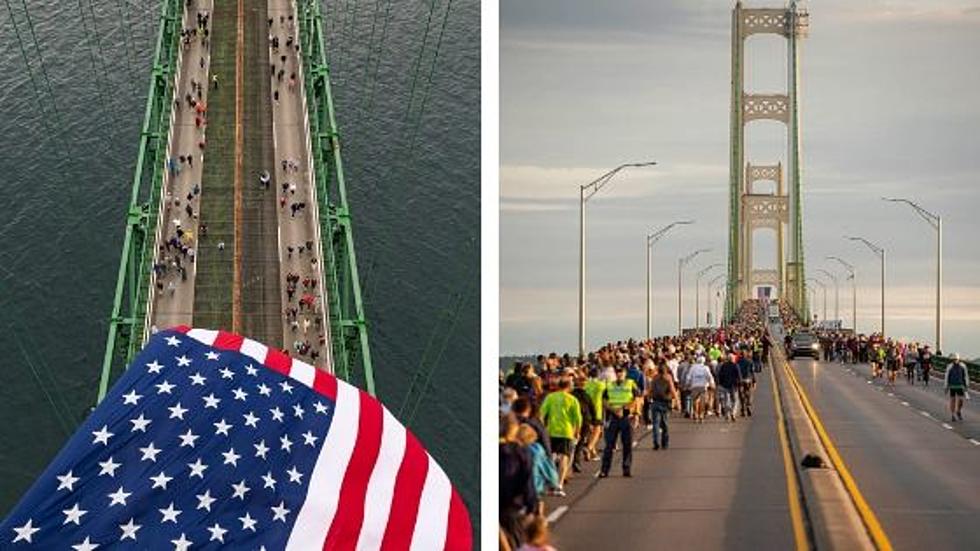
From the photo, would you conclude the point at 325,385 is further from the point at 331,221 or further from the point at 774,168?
the point at 331,221

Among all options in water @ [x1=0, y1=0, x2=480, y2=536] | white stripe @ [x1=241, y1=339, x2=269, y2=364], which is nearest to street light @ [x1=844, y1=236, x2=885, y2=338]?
white stripe @ [x1=241, y1=339, x2=269, y2=364]

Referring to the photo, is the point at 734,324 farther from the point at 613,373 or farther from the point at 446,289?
the point at 446,289

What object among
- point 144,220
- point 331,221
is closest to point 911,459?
point 144,220

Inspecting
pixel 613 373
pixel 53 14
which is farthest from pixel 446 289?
pixel 613 373

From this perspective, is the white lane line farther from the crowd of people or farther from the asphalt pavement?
the asphalt pavement

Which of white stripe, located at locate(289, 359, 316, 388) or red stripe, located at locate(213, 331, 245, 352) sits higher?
red stripe, located at locate(213, 331, 245, 352)
